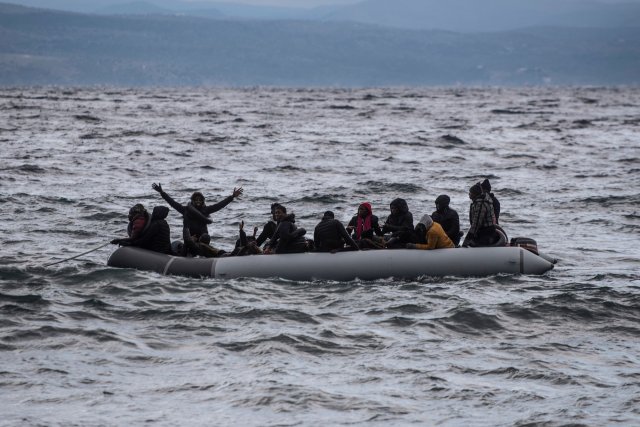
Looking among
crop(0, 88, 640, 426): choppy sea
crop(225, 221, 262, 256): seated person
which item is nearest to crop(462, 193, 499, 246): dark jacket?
crop(0, 88, 640, 426): choppy sea

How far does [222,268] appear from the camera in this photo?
17406 millimetres

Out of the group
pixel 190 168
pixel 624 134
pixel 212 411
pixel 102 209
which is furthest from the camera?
pixel 624 134

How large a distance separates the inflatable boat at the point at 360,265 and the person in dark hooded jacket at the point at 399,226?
51cm

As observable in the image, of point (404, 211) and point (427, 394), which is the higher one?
point (404, 211)

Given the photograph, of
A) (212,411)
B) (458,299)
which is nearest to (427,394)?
(212,411)

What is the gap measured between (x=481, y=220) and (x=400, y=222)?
1.48m

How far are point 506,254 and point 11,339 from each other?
8.67 meters

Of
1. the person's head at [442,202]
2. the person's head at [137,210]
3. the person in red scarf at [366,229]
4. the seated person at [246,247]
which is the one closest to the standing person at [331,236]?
the person in red scarf at [366,229]

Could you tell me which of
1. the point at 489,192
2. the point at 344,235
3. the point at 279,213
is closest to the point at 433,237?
the point at 344,235

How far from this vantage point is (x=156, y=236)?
59.1 ft

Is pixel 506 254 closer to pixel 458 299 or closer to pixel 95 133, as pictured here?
pixel 458 299

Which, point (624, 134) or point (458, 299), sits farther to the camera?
point (624, 134)

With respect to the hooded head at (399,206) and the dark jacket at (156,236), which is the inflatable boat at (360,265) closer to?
the dark jacket at (156,236)

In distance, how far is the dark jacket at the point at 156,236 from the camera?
1786cm
